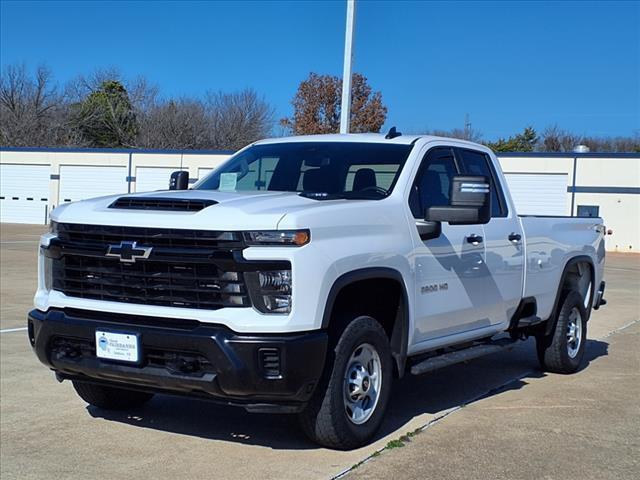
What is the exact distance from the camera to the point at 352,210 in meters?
5.12

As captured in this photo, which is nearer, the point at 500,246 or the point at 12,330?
the point at 500,246

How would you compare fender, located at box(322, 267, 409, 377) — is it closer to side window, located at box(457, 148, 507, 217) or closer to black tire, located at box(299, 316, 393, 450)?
black tire, located at box(299, 316, 393, 450)

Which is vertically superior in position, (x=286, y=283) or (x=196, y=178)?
(x=196, y=178)

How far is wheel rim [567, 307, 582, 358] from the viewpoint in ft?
26.8

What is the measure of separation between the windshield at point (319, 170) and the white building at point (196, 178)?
69.5 feet

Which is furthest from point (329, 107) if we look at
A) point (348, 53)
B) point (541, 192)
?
point (348, 53)

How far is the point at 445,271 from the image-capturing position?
5.94 metres

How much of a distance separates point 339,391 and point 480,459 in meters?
1.00

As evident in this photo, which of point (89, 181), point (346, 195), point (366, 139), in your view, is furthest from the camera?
point (89, 181)

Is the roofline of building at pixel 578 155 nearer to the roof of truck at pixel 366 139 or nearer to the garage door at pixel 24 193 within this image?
the garage door at pixel 24 193

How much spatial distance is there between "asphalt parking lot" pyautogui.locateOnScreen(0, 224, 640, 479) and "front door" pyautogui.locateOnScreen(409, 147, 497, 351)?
2.33 ft

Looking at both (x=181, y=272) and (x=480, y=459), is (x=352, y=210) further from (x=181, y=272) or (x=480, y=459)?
(x=480, y=459)

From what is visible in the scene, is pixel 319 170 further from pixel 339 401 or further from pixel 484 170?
pixel 339 401

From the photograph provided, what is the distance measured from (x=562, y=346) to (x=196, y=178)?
31.3 metres
